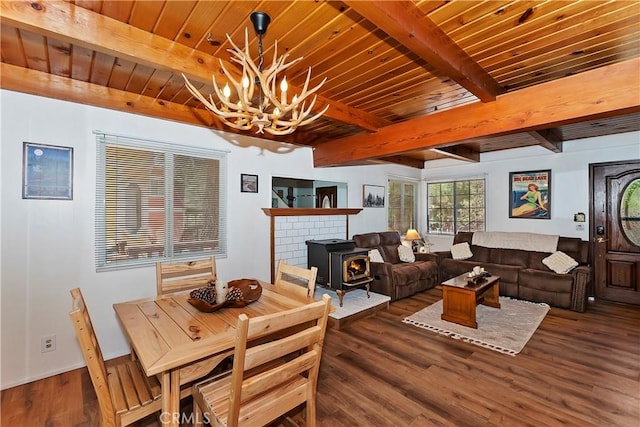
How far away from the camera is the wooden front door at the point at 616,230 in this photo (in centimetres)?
433

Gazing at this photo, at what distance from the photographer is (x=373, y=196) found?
18.7 feet

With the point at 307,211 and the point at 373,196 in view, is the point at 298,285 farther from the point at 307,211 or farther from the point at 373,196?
the point at 373,196

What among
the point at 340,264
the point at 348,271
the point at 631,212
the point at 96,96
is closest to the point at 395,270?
the point at 348,271

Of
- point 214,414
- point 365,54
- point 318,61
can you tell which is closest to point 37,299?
point 214,414

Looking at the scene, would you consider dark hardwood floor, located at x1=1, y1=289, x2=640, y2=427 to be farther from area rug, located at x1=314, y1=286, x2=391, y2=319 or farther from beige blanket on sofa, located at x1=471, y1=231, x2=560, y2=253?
beige blanket on sofa, located at x1=471, y1=231, x2=560, y2=253

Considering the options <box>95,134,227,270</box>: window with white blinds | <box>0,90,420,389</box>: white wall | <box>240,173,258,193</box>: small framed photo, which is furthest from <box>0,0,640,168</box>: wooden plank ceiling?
<box>240,173,258,193</box>: small framed photo

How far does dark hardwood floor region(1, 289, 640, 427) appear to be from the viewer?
2.01 metres

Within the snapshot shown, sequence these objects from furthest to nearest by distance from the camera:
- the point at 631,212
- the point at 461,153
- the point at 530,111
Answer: the point at 461,153 < the point at 631,212 < the point at 530,111

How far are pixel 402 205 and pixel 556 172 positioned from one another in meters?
2.73

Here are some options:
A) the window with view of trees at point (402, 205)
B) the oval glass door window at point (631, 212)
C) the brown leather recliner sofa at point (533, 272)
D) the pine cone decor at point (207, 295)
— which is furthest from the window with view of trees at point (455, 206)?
the pine cone decor at point (207, 295)

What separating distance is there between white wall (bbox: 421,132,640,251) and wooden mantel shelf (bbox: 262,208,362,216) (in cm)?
276

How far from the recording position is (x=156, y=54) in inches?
70.9

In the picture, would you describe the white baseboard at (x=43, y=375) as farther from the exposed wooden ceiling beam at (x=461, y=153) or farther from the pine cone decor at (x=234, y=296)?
the exposed wooden ceiling beam at (x=461, y=153)

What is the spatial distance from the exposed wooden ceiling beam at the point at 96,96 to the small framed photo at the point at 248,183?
662mm
